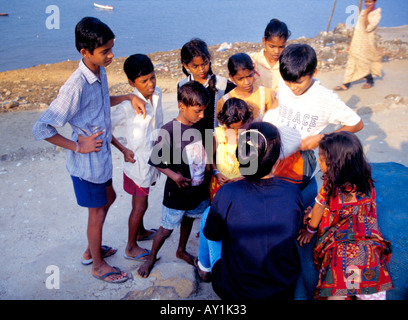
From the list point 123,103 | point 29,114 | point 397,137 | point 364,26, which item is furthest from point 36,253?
point 364,26

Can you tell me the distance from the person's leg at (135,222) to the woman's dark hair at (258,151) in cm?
118

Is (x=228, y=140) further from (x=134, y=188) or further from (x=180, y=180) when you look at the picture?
(x=134, y=188)

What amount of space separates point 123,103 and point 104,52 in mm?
424

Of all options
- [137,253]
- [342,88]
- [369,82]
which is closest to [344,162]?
[137,253]

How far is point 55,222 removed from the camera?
10.6 feet

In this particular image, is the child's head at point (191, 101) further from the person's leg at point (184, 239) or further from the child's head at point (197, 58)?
the person's leg at point (184, 239)

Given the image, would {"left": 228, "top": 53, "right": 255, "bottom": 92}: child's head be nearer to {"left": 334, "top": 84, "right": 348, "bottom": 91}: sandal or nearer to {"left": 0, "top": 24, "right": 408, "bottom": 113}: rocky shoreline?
{"left": 0, "top": 24, "right": 408, "bottom": 113}: rocky shoreline

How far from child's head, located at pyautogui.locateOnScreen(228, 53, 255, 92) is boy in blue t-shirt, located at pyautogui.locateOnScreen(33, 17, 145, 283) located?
0.76 m

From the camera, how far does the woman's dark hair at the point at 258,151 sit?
168 centimetres

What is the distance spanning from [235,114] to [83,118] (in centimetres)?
100

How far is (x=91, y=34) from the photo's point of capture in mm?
2027

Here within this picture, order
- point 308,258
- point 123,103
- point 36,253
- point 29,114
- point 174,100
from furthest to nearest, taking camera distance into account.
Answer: point 174,100 → point 29,114 → point 36,253 → point 123,103 → point 308,258
